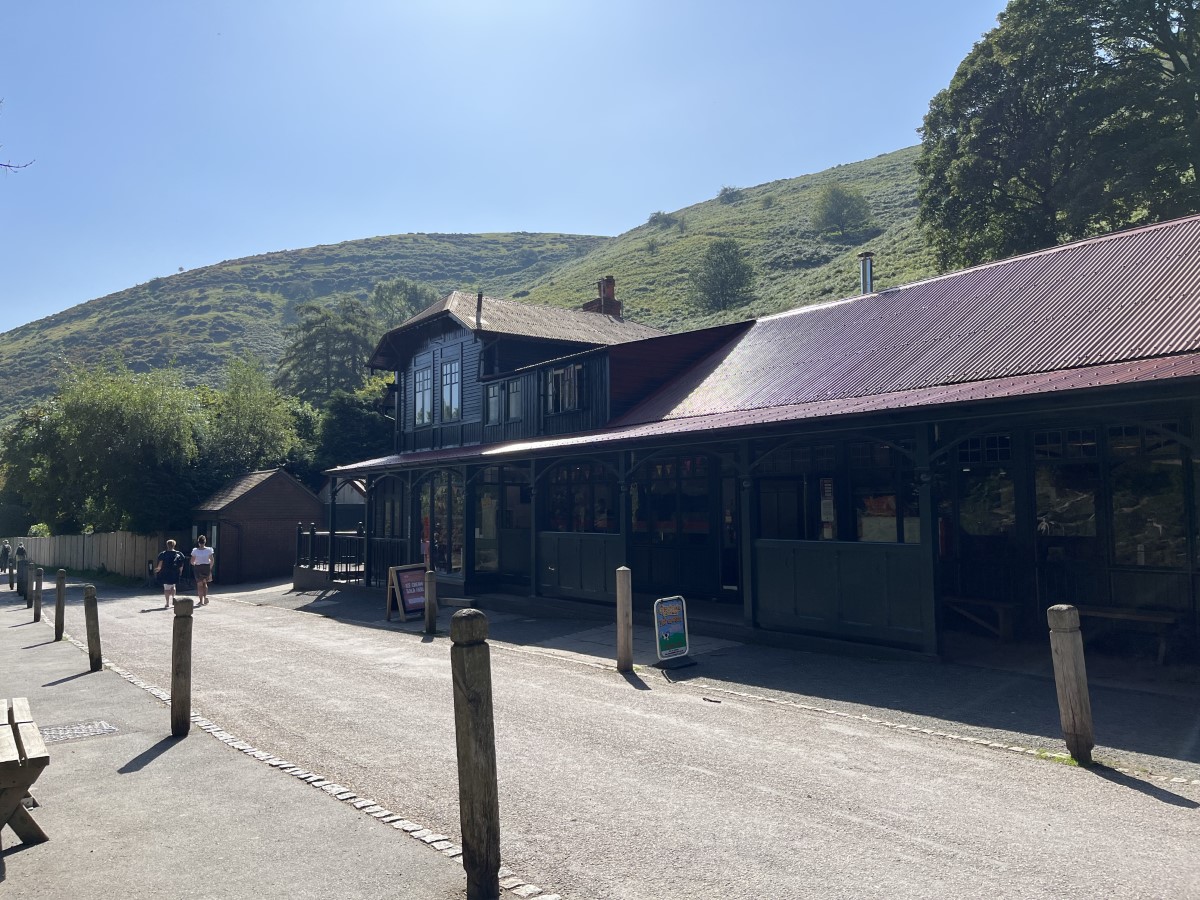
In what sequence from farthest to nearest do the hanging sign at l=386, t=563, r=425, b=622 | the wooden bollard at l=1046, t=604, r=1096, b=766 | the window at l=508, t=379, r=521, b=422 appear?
the window at l=508, t=379, r=521, b=422, the hanging sign at l=386, t=563, r=425, b=622, the wooden bollard at l=1046, t=604, r=1096, b=766

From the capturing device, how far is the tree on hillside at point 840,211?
96412mm

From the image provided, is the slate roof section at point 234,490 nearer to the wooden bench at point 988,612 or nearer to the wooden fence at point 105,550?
the wooden fence at point 105,550

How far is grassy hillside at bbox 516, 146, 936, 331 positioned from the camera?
60906 mm

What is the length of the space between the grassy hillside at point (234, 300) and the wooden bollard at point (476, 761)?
114 metres

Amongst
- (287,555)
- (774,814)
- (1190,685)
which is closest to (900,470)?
(1190,685)

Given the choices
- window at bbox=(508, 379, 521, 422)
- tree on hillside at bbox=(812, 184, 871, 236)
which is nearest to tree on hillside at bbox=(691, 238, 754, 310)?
tree on hillside at bbox=(812, 184, 871, 236)

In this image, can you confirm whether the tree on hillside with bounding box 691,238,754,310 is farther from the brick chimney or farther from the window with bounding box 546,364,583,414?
the window with bounding box 546,364,583,414

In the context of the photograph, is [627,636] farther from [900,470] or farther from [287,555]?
[287,555]

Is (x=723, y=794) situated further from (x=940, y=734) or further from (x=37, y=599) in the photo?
(x=37, y=599)

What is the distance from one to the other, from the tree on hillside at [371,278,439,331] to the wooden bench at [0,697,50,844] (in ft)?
321

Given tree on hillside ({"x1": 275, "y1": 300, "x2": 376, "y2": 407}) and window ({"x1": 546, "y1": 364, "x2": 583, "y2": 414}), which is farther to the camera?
tree on hillside ({"x1": 275, "y1": 300, "x2": 376, "y2": 407})

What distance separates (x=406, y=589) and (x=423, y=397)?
1111 centimetres

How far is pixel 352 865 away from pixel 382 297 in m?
105

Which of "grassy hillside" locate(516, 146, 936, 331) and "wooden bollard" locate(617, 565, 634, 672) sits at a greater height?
"grassy hillside" locate(516, 146, 936, 331)
